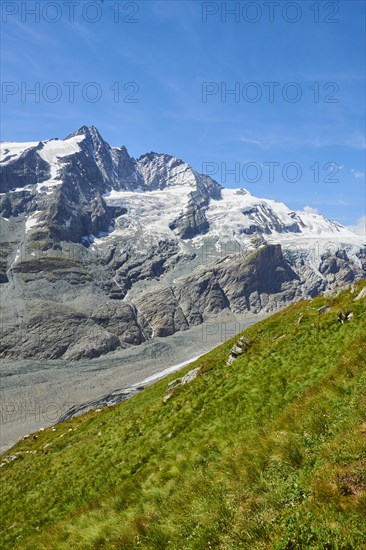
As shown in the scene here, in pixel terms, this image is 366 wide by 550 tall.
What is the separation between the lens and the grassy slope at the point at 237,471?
7325 mm

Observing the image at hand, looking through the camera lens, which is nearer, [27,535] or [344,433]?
[344,433]

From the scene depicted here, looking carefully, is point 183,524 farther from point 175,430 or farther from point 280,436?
point 175,430

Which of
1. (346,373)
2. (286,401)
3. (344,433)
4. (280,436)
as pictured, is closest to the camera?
(344,433)

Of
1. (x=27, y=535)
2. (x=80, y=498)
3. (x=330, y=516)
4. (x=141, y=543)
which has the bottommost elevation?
(x=27, y=535)

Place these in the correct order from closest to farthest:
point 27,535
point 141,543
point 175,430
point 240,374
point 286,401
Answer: point 141,543, point 286,401, point 27,535, point 175,430, point 240,374

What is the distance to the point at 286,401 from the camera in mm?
15930

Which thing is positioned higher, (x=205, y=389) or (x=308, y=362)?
(x=308, y=362)

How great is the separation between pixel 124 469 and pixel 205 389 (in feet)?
25.0

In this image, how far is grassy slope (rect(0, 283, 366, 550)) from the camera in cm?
732

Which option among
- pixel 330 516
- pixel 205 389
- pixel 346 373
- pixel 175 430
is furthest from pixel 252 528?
pixel 205 389

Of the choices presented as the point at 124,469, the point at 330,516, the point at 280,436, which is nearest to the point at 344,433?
the point at 280,436

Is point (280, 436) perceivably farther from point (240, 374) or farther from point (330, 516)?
point (240, 374)

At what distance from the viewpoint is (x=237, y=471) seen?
10.2 metres

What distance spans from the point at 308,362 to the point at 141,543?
1326 centimetres
